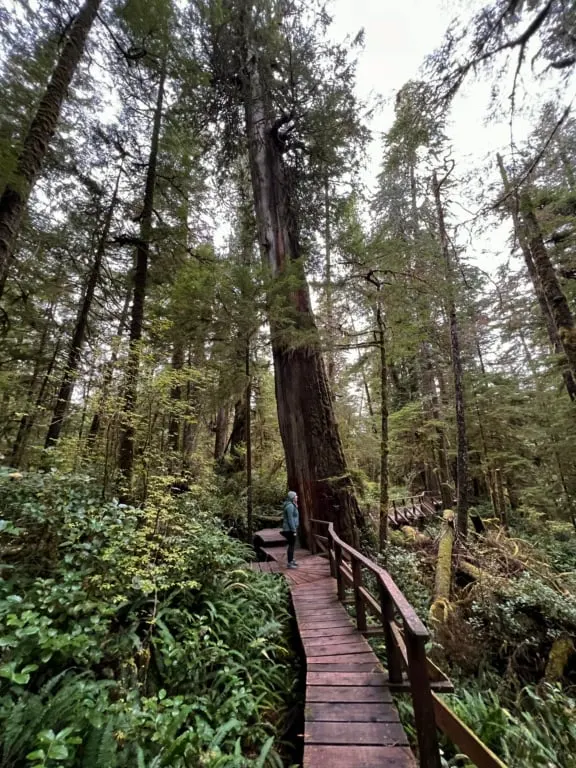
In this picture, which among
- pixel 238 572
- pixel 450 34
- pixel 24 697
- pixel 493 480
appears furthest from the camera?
pixel 493 480

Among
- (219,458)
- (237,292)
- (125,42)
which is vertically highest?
(125,42)

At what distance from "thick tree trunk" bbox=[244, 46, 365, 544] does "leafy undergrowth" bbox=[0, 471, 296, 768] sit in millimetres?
2718

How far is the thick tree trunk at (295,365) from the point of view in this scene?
7102mm

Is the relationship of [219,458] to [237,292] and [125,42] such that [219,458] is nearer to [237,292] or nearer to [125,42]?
[237,292]

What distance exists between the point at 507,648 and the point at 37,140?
31.6ft

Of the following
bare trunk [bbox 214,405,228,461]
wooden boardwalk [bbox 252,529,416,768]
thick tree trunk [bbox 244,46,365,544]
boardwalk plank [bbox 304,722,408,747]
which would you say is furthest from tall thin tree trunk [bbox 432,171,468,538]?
bare trunk [bbox 214,405,228,461]

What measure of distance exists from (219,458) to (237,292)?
27.2 feet

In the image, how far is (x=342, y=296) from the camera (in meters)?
8.16

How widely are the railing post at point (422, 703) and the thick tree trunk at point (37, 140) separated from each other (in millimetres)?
5460

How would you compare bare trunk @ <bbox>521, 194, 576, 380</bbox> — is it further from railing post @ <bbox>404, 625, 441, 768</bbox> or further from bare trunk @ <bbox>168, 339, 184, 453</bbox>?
bare trunk @ <bbox>168, 339, 184, 453</bbox>

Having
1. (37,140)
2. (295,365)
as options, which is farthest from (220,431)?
(37,140)

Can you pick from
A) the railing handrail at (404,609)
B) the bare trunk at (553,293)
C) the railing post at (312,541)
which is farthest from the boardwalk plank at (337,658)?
the bare trunk at (553,293)

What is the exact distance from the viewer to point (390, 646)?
3.04 m

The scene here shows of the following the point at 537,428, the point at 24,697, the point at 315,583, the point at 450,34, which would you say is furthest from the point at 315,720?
the point at 537,428
